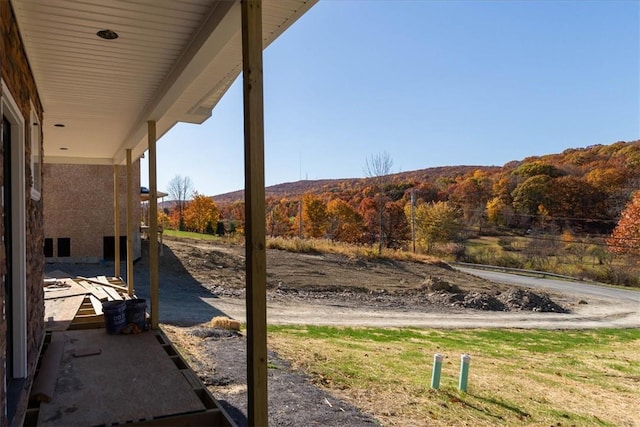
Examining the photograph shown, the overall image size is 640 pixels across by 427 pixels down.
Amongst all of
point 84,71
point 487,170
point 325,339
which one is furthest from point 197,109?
point 487,170

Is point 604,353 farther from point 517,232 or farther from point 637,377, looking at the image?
point 517,232

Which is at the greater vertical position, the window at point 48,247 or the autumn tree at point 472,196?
the autumn tree at point 472,196

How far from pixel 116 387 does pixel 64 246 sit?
1754cm

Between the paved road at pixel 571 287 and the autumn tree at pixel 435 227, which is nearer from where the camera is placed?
the paved road at pixel 571 287

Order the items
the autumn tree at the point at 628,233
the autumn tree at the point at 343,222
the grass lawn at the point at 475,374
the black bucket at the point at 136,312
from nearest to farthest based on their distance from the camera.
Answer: the black bucket at the point at 136,312
the grass lawn at the point at 475,374
the autumn tree at the point at 628,233
the autumn tree at the point at 343,222

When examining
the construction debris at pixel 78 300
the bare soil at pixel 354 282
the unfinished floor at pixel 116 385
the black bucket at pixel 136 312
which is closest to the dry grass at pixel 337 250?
the bare soil at pixel 354 282

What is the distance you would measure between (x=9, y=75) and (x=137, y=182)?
714 inches

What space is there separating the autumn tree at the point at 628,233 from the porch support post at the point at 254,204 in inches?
1455

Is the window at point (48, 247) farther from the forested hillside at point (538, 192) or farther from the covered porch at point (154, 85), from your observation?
the forested hillside at point (538, 192)

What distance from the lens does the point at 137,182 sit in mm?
20094

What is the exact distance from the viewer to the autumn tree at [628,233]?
32.0 meters

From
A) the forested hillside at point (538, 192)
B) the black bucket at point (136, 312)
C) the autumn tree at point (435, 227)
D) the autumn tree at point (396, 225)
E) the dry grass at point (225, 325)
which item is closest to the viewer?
the black bucket at point (136, 312)

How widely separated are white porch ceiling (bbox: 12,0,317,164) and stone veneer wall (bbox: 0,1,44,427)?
126 millimetres

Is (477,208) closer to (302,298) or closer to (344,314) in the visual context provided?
(302,298)
